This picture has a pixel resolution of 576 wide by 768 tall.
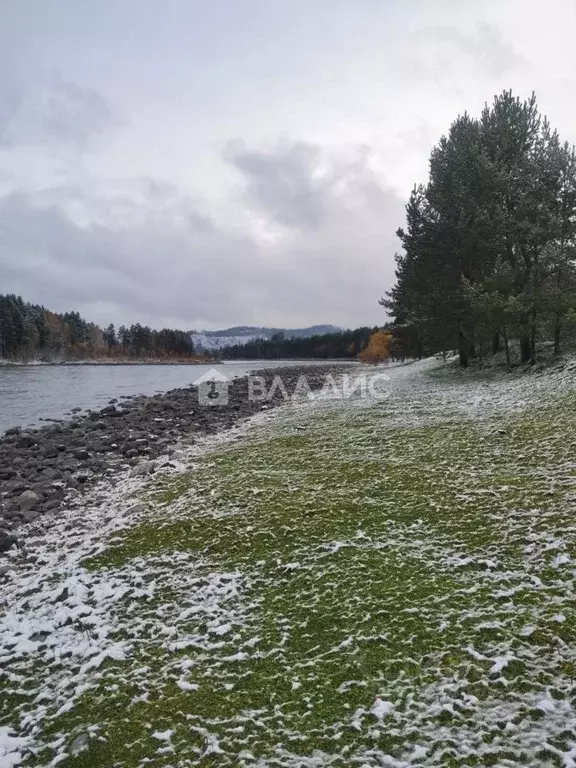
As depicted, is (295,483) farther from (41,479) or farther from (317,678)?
(41,479)

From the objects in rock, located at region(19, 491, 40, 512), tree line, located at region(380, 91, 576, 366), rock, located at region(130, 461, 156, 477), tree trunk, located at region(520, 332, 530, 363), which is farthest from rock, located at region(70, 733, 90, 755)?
tree trunk, located at region(520, 332, 530, 363)

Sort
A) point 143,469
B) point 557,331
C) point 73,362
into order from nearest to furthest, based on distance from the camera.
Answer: point 143,469
point 557,331
point 73,362

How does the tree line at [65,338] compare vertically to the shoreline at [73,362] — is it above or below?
above

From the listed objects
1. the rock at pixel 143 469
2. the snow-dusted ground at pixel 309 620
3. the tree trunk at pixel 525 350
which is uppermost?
the tree trunk at pixel 525 350

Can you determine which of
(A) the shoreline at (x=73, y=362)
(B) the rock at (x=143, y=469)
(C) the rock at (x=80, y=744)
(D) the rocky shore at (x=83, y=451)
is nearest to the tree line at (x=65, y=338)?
(A) the shoreline at (x=73, y=362)

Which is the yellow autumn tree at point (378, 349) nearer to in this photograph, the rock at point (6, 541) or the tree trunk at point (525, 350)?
the tree trunk at point (525, 350)

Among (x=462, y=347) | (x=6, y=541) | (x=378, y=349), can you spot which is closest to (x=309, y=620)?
(x=6, y=541)

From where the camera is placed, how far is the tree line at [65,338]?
121938 mm

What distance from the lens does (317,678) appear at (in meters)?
4.92

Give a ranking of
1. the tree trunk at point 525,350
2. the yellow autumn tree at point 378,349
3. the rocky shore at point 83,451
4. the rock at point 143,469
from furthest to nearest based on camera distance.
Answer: the yellow autumn tree at point 378,349 < the tree trunk at point 525,350 < the rock at point 143,469 < the rocky shore at point 83,451

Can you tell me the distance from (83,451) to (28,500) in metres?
4.85

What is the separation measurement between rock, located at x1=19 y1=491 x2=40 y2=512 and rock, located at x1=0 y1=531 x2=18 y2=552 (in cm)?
183

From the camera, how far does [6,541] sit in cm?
885

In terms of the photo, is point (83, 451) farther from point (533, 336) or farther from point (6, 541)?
point (533, 336)
